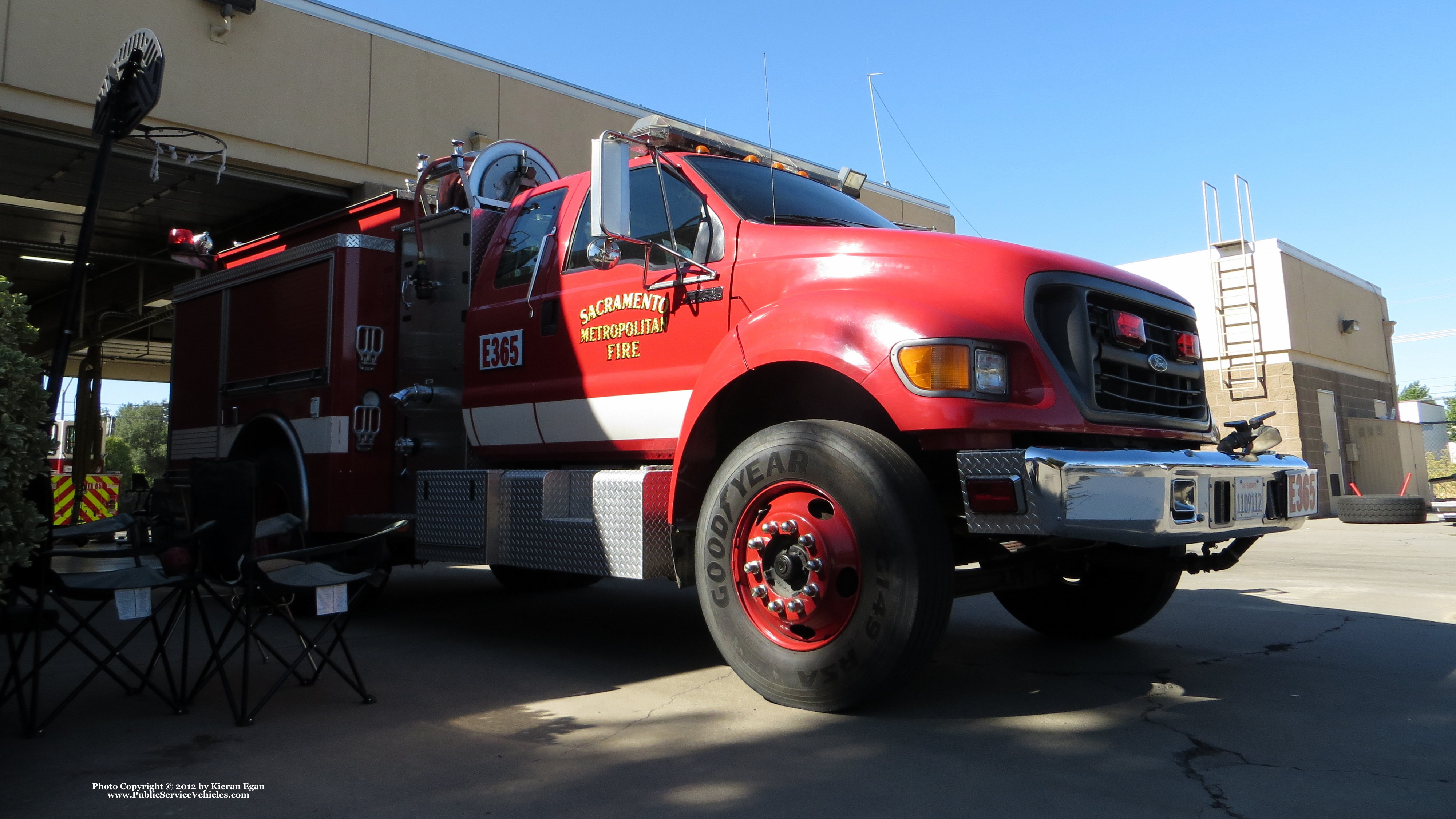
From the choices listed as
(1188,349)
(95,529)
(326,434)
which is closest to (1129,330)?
(1188,349)

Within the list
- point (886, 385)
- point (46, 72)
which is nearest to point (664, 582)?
point (886, 385)

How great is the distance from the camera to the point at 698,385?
4.08m

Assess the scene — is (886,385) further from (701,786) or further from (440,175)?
(440,175)

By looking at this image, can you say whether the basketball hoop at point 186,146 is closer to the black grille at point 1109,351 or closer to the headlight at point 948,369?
the headlight at point 948,369

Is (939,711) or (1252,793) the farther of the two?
(939,711)

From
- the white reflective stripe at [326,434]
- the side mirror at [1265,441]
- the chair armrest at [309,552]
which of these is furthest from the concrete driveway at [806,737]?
the white reflective stripe at [326,434]

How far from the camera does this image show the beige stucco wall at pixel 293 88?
9789 millimetres

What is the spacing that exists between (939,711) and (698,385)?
157 centimetres

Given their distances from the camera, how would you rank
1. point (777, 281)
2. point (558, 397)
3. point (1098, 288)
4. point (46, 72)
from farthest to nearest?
point (46, 72) < point (558, 397) < point (777, 281) < point (1098, 288)

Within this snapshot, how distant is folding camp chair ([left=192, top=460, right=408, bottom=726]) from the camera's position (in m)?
3.72

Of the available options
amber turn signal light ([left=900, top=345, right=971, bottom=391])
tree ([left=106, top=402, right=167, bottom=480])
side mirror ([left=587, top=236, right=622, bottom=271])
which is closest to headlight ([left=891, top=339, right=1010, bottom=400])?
amber turn signal light ([left=900, top=345, right=971, bottom=391])

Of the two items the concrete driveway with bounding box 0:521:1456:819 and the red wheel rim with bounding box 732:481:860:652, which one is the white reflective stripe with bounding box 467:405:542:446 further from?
the red wheel rim with bounding box 732:481:860:652

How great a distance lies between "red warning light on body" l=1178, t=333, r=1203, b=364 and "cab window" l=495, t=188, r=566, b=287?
3.06m

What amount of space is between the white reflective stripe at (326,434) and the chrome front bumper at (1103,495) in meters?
3.92
